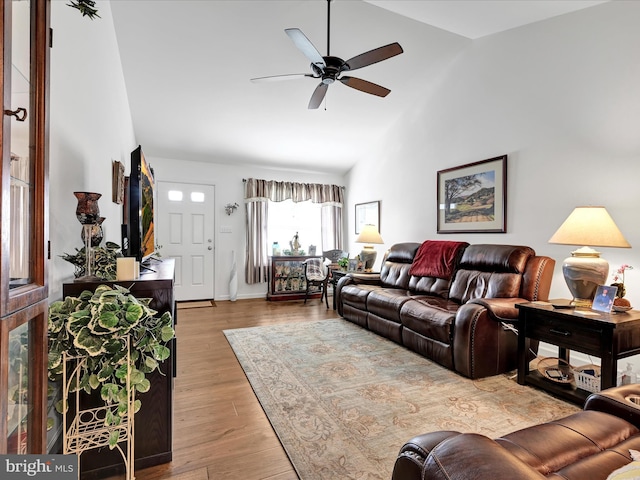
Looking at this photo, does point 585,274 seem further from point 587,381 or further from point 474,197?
point 474,197

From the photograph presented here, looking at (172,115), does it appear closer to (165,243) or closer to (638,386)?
(165,243)

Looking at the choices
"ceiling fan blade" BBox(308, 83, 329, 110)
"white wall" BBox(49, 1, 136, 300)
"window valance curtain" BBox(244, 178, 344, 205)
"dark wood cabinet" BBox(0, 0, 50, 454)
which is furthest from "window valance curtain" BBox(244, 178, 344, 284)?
"dark wood cabinet" BBox(0, 0, 50, 454)

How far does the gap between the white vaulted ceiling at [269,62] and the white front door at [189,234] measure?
626 millimetres

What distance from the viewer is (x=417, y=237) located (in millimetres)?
4445

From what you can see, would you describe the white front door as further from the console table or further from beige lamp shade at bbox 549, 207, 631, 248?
beige lamp shade at bbox 549, 207, 631, 248

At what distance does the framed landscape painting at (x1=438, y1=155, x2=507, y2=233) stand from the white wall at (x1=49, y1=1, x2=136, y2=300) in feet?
11.9

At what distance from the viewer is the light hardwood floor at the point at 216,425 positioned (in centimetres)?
150

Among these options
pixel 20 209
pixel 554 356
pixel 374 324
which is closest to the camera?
pixel 20 209

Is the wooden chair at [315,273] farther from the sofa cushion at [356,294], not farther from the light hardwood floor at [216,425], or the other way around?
the light hardwood floor at [216,425]

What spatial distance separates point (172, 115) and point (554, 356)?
5.17 metres

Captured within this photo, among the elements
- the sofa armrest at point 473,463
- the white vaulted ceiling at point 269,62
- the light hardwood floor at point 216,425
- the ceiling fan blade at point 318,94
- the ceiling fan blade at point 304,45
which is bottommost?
the light hardwood floor at point 216,425

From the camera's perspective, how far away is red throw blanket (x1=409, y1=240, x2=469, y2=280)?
135 inches

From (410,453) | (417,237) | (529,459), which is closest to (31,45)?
(410,453)

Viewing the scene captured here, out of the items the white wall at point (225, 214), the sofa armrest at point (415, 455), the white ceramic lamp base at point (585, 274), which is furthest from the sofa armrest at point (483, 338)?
the white wall at point (225, 214)
